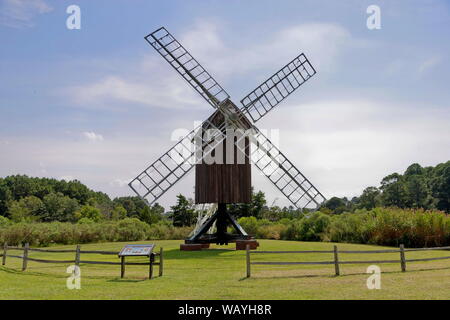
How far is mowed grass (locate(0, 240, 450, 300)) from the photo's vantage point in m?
10.2

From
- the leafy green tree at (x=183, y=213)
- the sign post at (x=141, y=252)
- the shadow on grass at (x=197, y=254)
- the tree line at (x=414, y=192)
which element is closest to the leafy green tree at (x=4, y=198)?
the leafy green tree at (x=183, y=213)

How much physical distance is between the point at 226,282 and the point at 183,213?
37.2 metres

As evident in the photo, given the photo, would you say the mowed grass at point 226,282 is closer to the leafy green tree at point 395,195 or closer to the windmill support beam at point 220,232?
the windmill support beam at point 220,232

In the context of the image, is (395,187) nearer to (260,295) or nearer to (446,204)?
(446,204)

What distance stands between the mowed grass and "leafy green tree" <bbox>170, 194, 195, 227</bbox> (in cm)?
3135

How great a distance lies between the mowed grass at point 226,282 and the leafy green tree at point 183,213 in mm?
31354

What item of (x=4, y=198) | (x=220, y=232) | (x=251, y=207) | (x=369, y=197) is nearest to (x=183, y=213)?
(x=251, y=207)

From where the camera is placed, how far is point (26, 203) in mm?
75125

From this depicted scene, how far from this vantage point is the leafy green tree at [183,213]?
49.0 meters

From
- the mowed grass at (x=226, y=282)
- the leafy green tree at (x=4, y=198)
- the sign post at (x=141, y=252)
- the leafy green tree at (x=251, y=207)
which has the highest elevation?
the leafy green tree at (x=4, y=198)

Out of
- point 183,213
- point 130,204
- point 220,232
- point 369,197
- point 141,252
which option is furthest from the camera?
point 130,204

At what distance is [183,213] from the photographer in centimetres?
4909

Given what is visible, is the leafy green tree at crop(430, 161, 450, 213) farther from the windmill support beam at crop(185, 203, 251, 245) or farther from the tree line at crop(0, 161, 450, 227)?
the windmill support beam at crop(185, 203, 251, 245)

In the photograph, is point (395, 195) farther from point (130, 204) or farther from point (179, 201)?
point (130, 204)
